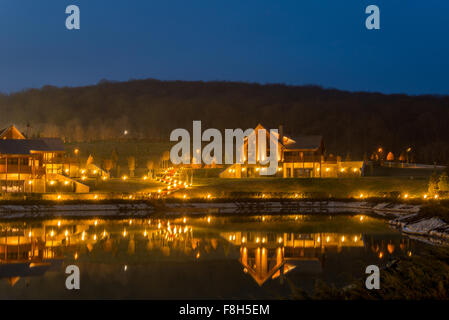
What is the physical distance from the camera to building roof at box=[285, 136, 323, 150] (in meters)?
63.7

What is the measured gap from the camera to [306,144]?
2527 inches

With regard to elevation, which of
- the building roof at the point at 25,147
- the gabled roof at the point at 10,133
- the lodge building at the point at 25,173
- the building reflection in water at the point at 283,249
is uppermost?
the gabled roof at the point at 10,133

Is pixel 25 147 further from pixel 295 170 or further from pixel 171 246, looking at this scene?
pixel 171 246

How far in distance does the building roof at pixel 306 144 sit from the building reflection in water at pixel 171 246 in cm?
3191

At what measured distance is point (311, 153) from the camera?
210ft

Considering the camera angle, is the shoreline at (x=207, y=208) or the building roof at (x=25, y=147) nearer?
the shoreline at (x=207, y=208)

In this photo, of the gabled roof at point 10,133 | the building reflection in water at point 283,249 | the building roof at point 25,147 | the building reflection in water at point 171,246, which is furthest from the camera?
the gabled roof at point 10,133

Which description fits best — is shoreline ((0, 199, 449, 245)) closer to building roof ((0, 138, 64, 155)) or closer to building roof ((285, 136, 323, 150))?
building roof ((0, 138, 64, 155))

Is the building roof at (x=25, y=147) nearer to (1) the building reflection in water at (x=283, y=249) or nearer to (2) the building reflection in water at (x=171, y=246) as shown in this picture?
(2) the building reflection in water at (x=171, y=246)

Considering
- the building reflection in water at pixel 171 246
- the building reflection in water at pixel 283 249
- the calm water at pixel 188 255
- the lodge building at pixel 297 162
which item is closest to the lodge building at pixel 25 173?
the calm water at pixel 188 255

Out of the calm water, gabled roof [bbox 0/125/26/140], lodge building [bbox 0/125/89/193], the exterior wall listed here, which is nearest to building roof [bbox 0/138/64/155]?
lodge building [bbox 0/125/89/193]

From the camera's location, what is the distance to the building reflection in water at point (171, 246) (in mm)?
20297

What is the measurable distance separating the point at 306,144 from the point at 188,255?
43.5 m

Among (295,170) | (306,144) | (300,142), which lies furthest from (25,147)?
(306,144)
